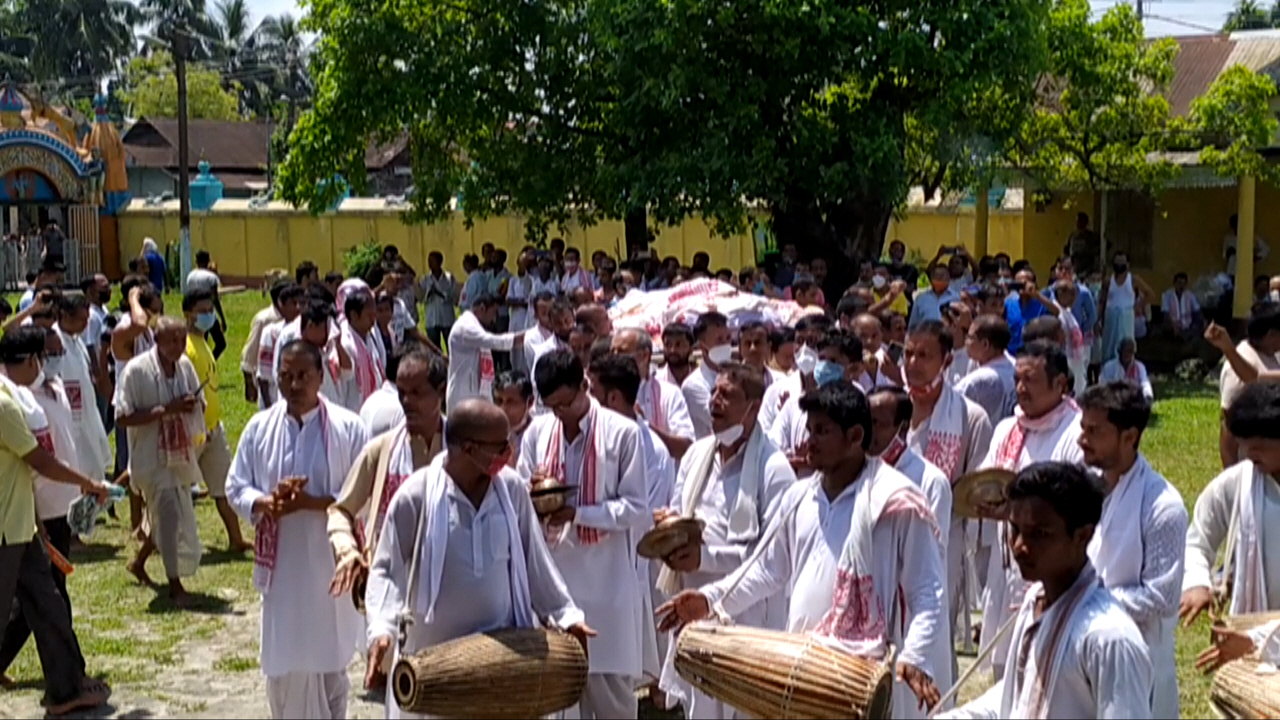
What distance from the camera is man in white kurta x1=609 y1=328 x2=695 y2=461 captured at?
8336mm

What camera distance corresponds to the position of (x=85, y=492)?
7.68 meters

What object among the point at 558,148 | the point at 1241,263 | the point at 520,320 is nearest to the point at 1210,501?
the point at 520,320

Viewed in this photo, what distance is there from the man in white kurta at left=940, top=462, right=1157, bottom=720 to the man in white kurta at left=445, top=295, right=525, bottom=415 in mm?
8486

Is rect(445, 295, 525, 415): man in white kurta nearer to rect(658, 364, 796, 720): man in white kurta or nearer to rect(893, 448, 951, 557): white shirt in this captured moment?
rect(658, 364, 796, 720): man in white kurta

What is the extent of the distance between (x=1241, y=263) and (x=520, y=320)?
34.8 feet

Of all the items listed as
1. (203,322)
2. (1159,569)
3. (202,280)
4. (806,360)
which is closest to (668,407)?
(806,360)

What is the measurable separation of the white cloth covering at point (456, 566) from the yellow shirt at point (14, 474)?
8.75ft

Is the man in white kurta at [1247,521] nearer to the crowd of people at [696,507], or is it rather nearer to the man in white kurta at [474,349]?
the crowd of people at [696,507]

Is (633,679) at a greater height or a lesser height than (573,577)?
lesser

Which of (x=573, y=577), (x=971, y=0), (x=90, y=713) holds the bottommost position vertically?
(x=90, y=713)

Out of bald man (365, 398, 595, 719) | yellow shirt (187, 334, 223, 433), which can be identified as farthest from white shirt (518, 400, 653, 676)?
yellow shirt (187, 334, 223, 433)

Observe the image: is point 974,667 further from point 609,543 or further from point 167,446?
point 167,446

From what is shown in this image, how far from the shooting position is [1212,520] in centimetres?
542

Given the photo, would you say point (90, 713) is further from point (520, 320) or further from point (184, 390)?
point (520, 320)
